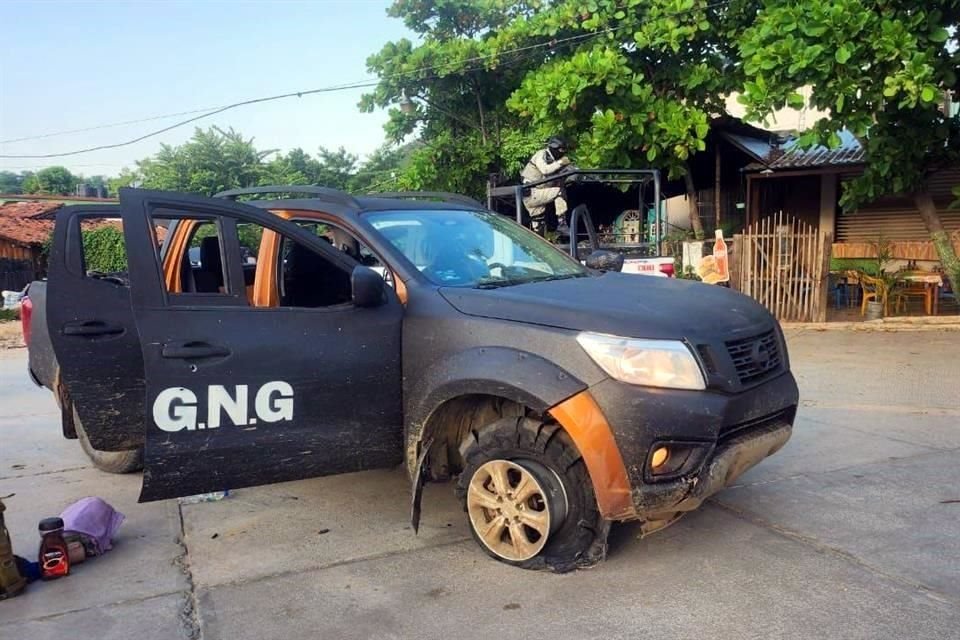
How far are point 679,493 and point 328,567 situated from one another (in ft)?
5.68

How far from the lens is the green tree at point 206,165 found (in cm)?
3384

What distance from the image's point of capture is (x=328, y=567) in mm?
3863

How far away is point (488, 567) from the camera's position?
380 centimetres

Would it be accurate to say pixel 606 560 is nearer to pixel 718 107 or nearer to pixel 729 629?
pixel 729 629

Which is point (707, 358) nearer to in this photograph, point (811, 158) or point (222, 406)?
point (222, 406)

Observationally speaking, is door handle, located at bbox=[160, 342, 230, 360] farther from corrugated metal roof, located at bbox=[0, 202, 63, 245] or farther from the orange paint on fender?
corrugated metal roof, located at bbox=[0, 202, 63, 245]

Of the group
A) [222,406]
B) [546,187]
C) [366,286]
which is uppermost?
[546,187]

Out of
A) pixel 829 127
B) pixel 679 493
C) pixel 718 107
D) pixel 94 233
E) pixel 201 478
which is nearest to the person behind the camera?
pixel 679 493

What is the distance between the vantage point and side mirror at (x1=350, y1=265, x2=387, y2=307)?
12.2ft

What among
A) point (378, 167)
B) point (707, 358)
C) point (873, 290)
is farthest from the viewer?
point (378, 167)

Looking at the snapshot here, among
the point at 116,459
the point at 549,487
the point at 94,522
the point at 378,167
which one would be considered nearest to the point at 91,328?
the point at 94,522

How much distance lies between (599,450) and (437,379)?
0.85 meters

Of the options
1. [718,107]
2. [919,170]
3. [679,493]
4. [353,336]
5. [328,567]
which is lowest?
[328,567]

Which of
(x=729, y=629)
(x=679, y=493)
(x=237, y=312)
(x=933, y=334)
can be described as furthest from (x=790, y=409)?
(x=933, y=334)
